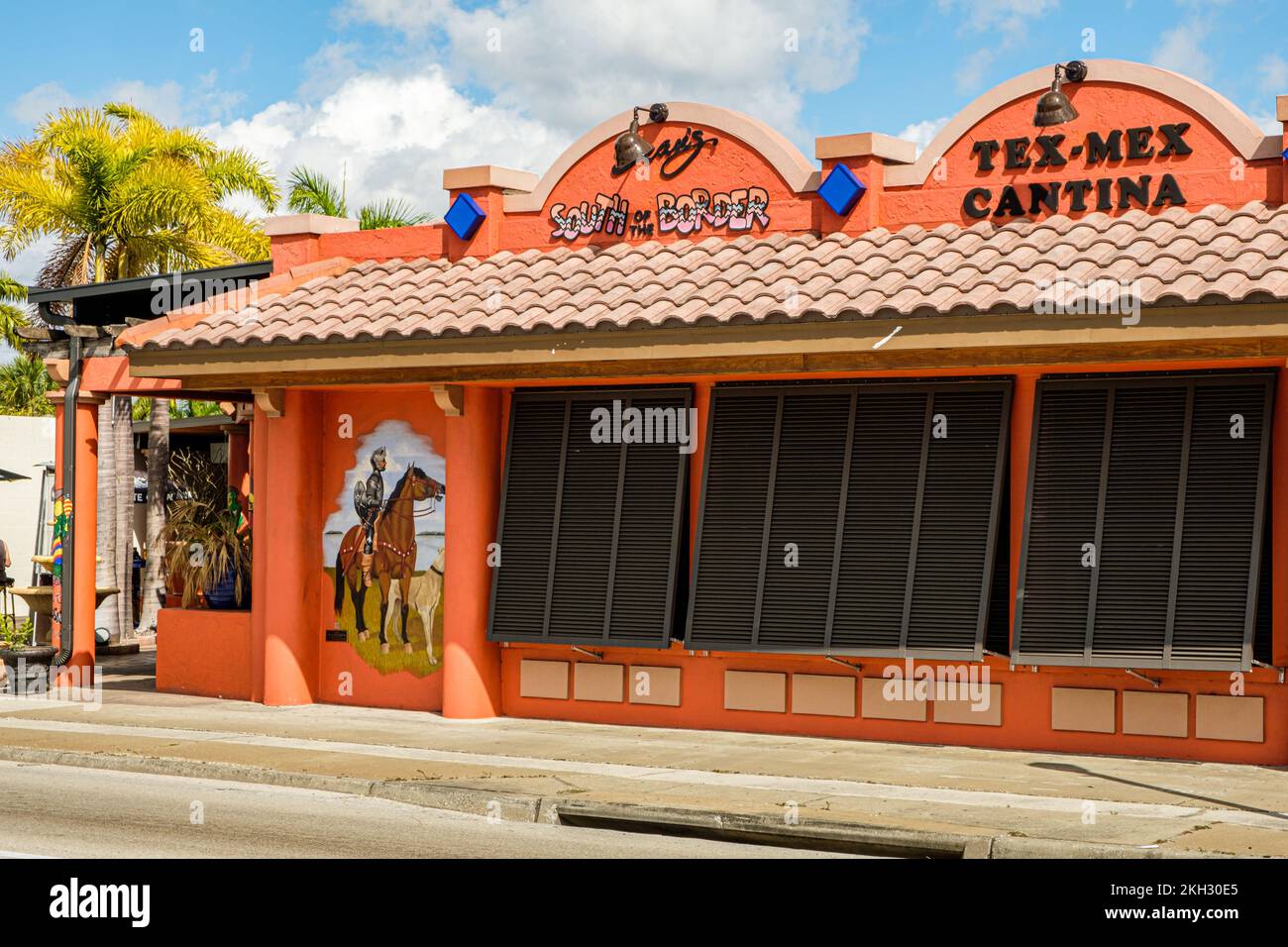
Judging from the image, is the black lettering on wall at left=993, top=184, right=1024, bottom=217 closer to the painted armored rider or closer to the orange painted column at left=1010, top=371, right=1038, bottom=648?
the orange painted column at left=1010, top=371, right=1038, bottom=648

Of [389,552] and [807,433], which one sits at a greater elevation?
[807,433]

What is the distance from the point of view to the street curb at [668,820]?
9906 millimetres

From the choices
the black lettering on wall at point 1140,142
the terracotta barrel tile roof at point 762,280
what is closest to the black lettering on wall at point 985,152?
the terracotta barrel tile roof at point 762,280

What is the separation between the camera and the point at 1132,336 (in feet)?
41.1

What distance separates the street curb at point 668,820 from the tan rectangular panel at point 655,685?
12.7 ft

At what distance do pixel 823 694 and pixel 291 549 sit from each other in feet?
19.6

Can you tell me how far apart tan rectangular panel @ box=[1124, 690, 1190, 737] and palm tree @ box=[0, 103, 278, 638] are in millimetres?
19240

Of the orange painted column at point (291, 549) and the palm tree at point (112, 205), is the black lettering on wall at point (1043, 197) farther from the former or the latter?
the palm tree at point (112, 205)

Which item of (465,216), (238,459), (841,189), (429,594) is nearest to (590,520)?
(429,594)

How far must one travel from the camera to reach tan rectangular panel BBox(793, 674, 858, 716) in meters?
14.9

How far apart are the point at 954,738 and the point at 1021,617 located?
1.30m

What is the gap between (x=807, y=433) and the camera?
15062mm

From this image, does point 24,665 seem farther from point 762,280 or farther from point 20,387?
point 20,387
